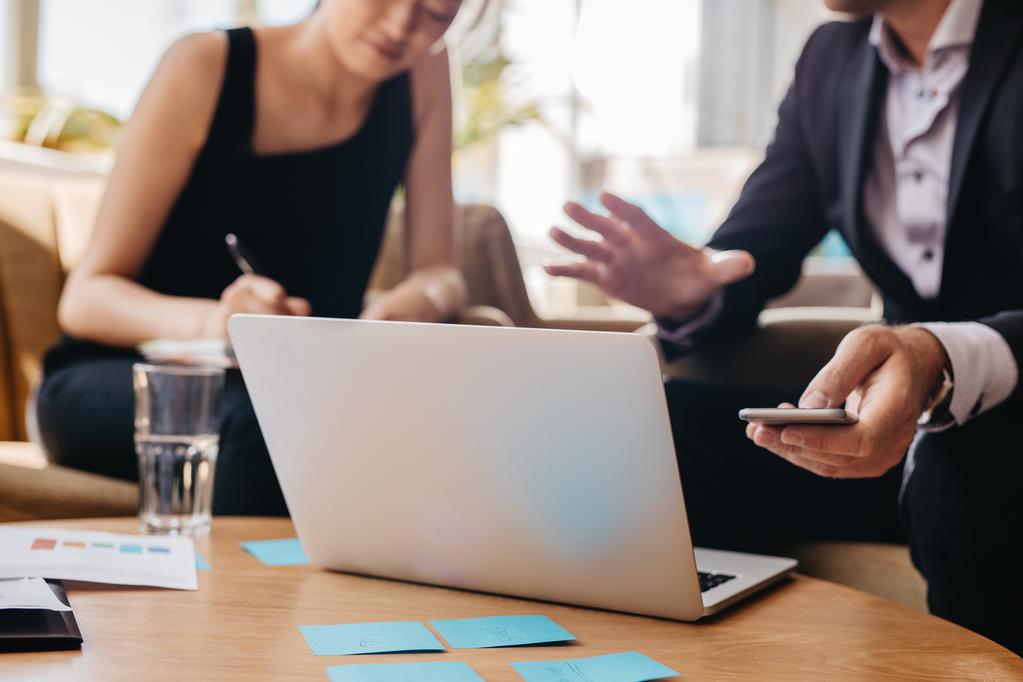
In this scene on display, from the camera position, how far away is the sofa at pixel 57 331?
1.25 m

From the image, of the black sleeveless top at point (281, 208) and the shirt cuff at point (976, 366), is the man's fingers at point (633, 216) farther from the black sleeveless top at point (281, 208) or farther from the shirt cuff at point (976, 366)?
the black sleeveless top at point (281, 208)

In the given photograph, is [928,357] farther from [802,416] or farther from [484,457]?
[484,457]

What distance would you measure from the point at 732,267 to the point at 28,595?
901 millimetres

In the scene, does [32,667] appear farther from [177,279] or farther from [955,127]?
→ [955,127]

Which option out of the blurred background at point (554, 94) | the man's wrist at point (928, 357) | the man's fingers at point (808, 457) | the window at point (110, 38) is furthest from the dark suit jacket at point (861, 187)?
the window at point (110, 38)

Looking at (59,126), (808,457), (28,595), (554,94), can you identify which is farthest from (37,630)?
Result: (554,94)

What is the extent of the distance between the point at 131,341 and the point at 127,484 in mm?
189

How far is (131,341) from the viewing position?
138 cm

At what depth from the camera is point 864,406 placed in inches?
31.3

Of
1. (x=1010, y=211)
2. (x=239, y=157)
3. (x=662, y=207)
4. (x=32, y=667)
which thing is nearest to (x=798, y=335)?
(x=1010, y=211)

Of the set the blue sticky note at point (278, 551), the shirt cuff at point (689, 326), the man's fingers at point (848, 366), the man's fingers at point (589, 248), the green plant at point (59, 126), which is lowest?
the blue sticky note at point (278, 551)

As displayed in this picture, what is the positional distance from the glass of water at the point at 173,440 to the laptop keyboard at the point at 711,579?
0.46m

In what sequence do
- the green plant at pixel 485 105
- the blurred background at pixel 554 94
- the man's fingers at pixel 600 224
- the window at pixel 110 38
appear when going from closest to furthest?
the man's fingers at pixel 600 224, the blurred background at pixel 554 94, the window at pixel 110 38, the green plant at pixel 485 105

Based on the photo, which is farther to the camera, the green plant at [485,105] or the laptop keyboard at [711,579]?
the green plant at [485,105]
